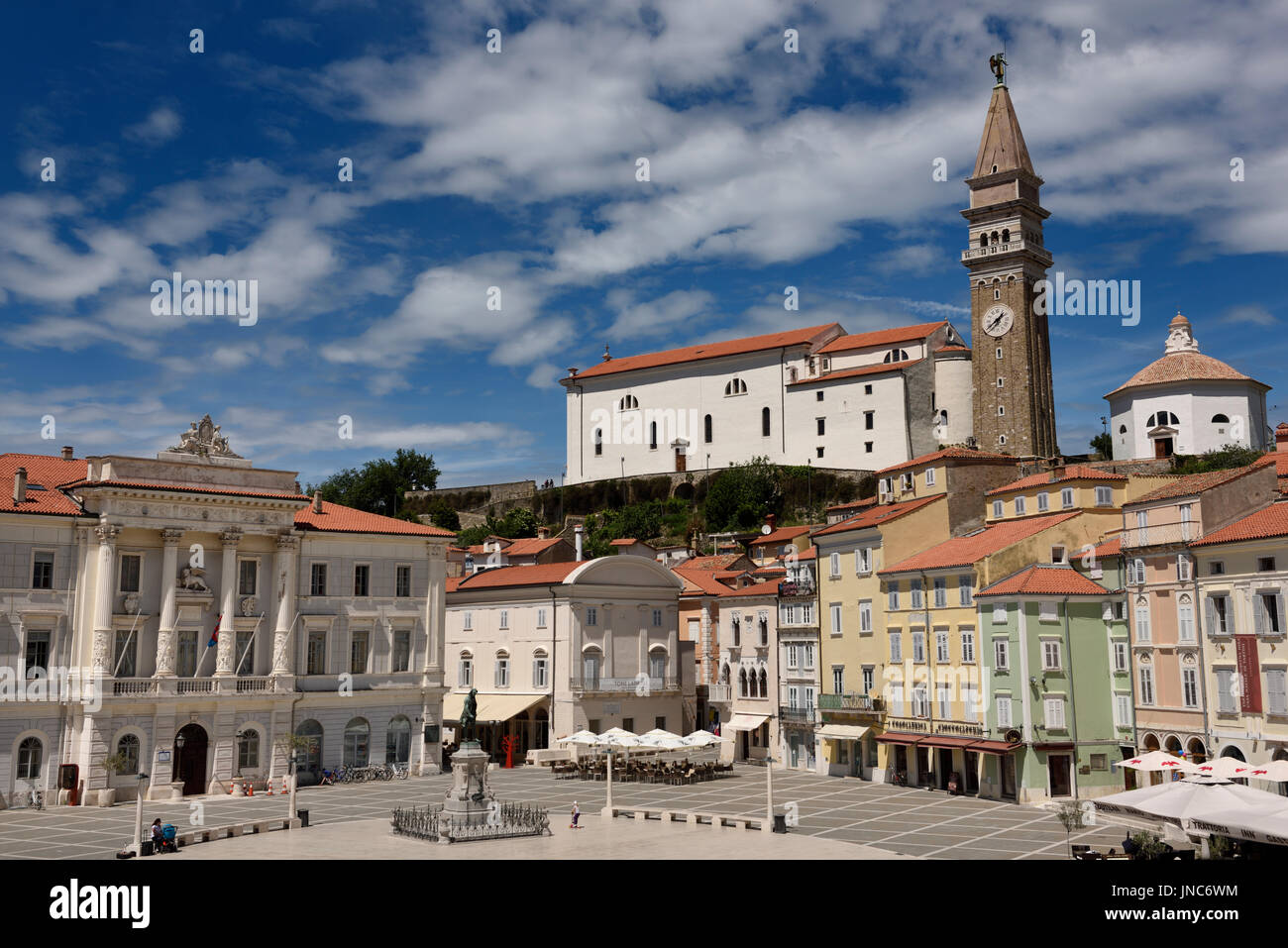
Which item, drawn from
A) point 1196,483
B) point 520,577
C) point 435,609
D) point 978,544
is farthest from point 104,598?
point 1196,483

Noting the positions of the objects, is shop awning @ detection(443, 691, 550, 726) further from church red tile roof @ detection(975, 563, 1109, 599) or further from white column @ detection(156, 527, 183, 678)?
church red tile roof @ detection(975, 563, 1109, 599)

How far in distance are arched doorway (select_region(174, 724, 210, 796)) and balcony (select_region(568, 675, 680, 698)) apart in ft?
73.5

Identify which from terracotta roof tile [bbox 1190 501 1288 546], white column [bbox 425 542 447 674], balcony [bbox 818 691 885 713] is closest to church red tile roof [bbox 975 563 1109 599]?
terracotta roof tile [bbox 1190 501 1288 546]

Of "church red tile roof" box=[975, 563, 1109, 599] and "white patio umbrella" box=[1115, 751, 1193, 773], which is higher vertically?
"church red tile roof" box=[975, 563, 1109, 599]

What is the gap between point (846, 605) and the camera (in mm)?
63344

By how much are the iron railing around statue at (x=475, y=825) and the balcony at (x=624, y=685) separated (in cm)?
2916

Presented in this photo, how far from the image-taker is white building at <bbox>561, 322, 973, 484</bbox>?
123188mm

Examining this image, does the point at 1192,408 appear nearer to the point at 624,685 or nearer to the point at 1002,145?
the point at 1002,145

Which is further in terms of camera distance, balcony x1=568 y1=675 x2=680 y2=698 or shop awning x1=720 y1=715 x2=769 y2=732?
balcony x1=568 y1=675 x2=680 y2=698

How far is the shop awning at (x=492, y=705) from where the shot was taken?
7012 centimetres

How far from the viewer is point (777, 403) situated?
13312 cm
